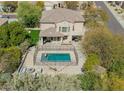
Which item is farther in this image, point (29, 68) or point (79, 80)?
point (29, 68)

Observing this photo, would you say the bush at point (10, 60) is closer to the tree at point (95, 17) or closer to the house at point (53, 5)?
the tree at point (95, 17)

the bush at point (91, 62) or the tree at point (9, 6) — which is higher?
the bush at point (91, 62)

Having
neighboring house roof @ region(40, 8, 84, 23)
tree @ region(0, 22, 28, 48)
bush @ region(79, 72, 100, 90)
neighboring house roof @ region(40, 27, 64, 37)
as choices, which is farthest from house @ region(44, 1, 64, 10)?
bush @ region(79, 72, 100, 90)

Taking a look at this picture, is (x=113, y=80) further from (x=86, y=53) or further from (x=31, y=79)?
(x=86, y=53)

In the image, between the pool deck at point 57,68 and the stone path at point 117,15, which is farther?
the stone path at point 117,15

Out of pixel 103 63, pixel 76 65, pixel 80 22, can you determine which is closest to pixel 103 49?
pixel 103 63

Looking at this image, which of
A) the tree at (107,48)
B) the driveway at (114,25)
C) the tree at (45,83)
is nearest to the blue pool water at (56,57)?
the tree at (107,48)

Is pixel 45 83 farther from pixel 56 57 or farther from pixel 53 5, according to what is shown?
pixel 53 5
